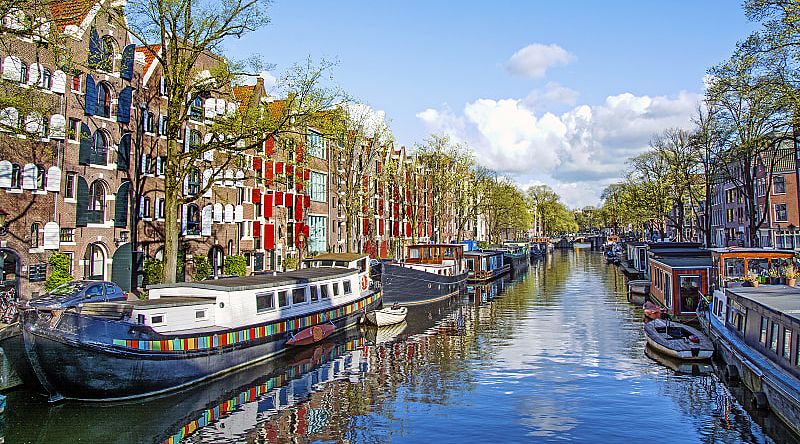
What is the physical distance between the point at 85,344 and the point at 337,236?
5125 cm

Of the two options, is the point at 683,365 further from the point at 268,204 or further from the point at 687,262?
the point at 268,204

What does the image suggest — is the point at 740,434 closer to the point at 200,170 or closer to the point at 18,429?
the point at 18,429

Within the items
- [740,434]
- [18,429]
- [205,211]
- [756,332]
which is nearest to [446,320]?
[205,211]

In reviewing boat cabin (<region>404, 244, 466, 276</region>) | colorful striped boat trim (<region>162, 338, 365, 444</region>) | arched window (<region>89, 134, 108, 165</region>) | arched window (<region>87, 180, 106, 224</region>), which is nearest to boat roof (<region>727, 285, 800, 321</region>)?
colorful striped boat trim (<region>162, 338, 365, 444</region>)

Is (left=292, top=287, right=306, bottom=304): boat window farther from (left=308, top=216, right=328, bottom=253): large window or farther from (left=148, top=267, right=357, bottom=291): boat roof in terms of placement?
(left=308, top=216, right=328, bottom=253): large window

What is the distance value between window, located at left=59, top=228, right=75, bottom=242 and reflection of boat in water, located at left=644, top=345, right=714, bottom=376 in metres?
30.9

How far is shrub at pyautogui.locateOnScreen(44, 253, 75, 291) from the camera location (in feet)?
111

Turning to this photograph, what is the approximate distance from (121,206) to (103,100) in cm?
643

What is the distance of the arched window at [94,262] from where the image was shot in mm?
37625

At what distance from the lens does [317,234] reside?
216ft

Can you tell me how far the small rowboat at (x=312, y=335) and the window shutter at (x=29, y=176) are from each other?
1633 centimetres

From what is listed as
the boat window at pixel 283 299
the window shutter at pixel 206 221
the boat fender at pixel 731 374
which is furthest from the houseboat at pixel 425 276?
the boat fender at pixel 731 374

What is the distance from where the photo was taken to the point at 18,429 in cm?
1800

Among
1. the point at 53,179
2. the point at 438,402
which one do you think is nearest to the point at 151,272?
the point at 53,179
